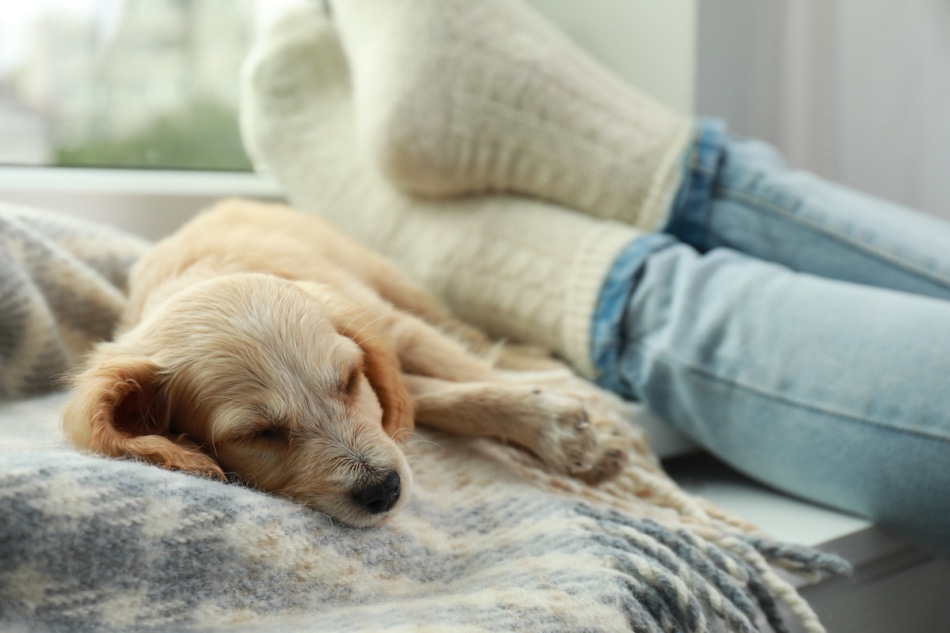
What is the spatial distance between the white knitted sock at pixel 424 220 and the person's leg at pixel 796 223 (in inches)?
6.2

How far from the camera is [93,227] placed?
137 cm

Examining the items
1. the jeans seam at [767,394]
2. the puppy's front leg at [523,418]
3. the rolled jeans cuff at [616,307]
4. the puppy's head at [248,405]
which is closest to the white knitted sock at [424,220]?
the rolled jeans cuff at [616,307]

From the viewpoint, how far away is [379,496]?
0.79 m

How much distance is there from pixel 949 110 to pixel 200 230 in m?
1.81

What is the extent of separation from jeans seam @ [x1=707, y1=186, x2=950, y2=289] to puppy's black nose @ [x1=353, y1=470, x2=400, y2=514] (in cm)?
87

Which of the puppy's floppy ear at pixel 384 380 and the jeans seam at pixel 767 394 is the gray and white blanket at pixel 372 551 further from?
the jeans seam at pixel 767 394

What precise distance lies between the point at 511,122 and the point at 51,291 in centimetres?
80

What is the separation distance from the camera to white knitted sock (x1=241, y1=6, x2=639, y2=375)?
4.53 feet

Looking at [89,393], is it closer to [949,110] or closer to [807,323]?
[807,323]

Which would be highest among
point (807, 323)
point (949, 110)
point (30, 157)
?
point (949, 110)

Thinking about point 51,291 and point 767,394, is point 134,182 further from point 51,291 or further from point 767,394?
point 767,394

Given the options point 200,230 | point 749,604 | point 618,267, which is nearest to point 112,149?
point 200,230

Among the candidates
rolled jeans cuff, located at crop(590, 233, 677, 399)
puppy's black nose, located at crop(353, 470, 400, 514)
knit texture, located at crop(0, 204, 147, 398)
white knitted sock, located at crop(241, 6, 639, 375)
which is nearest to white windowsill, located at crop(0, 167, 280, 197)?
white knitted sock, located at crop(241, 6, 639, 375)

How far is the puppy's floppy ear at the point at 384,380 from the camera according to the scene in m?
0.94
